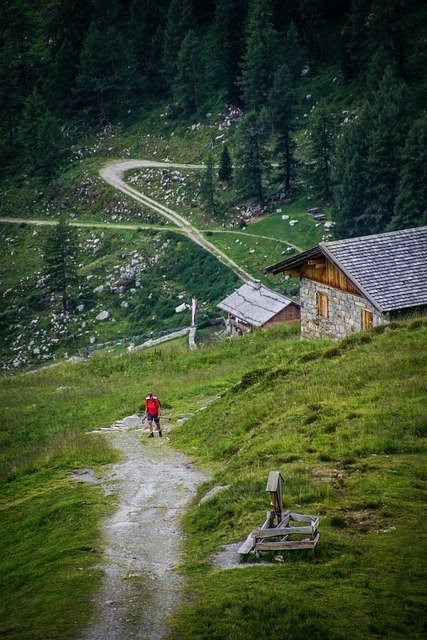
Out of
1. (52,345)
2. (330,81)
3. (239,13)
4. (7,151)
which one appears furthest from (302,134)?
(7,151)

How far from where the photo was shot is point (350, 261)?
117 ft

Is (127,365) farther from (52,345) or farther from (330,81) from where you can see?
(330,81)

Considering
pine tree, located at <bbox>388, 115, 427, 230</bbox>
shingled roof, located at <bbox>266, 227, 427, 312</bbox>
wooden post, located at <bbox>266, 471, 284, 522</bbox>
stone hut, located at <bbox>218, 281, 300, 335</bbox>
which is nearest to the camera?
wooden post, located at <bbox>266, 471, 284, 522</bbox>

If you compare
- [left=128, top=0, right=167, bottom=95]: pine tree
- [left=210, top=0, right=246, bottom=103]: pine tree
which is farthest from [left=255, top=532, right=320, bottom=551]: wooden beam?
[left=128, top=0, right=167, bottom=95]: pine tree

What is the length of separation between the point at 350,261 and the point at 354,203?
3216 centimetres

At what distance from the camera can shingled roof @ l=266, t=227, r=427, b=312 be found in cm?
3444

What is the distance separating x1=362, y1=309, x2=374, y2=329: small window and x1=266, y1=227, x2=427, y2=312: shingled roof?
3.42ft

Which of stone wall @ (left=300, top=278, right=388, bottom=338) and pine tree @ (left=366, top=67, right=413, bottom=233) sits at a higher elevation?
pine tree @ (left=366, top=67, right=413, bottom=233)

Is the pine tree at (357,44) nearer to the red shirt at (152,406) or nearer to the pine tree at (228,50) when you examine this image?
the pine tree at (228,50)

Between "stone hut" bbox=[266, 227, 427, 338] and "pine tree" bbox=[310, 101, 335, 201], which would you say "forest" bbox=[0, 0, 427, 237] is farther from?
"stone hut" bbox=[266, 227, 427, 338]

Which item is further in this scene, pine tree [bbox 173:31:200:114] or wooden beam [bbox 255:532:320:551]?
pine tree [bbox 173:31:200:114]

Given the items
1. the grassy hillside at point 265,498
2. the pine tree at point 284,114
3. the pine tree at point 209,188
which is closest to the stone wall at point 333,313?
the grassy hillside at point 265,498

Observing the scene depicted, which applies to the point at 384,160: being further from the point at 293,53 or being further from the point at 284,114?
the point at 293,53

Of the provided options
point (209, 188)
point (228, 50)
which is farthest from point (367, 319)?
point (228, 50)
